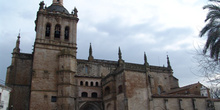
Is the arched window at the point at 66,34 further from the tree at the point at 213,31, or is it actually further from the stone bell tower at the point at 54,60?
the tree at the point at 213,31

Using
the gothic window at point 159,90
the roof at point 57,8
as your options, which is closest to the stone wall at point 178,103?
the gothic window at point 159,90

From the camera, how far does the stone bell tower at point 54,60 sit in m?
33.5

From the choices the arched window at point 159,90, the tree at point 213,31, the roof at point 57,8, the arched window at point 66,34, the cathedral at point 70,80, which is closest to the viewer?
the tree at point 213,31

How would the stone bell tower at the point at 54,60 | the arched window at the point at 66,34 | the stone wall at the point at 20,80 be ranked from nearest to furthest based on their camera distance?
1. the stone bell tower at the point at 54,60
2. the stone wall at the point at 20,80
3. the arched window at the point at 66,34

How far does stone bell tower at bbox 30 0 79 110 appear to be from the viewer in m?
33.5

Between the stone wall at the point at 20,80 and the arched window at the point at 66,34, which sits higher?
the arched window at the point at 66,34

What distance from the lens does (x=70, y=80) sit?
3509 centimetres

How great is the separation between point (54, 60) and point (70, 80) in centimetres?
495

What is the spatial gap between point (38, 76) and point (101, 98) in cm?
1165

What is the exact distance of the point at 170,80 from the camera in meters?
47.3

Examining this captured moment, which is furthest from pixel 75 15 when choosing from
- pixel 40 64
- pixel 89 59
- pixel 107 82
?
pixel 107 82

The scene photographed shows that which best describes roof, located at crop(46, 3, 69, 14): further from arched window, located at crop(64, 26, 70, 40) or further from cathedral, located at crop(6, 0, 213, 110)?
arched window, located at crop(64, 26, 70, 40)

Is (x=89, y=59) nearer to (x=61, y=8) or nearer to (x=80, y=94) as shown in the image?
(x=80, y=94)

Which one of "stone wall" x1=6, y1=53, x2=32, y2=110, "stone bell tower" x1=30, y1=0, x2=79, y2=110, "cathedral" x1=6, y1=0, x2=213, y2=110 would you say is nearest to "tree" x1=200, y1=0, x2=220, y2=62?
"cathedral" x1=6, y1=0, x2=213, y2=110
